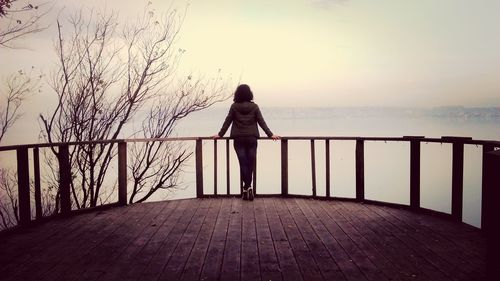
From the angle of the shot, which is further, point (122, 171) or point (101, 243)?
point (122, 171)

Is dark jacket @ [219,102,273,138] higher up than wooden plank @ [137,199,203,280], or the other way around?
dark jacket @ [219,102,273,138]

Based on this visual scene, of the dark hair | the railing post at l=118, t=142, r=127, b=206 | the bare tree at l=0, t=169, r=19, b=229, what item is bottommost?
the bare tree at l=0, t=169, r=19, b=229

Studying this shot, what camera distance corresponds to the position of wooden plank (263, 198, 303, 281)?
3.31 meters

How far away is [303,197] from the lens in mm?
6812

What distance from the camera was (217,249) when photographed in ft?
13.1

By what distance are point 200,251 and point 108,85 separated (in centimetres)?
795

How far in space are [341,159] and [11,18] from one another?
9114cm

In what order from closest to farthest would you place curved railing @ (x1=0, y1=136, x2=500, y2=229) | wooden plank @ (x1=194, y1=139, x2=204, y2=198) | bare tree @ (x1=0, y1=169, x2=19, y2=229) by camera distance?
1. curved railing @ (x1=0, y1=136, x2=500, y2=229)
2. wooden plank @ (x1=194, y1=139, x2=204, y2=198)
3. bare tree @ (x1=0, y1=169, x2=19, y2=229)

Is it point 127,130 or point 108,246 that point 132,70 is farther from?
point 108,246

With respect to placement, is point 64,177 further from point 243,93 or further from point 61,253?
point 243,93

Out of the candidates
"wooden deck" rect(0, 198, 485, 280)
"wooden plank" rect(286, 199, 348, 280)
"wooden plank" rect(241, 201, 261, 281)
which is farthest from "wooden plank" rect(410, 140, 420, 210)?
"wooden plank" rect(241, 201, 261, 281)

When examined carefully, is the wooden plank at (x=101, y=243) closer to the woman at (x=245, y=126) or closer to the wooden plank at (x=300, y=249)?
the woman at (x=245, y=126)

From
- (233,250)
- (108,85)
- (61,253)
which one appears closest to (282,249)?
(233,250)

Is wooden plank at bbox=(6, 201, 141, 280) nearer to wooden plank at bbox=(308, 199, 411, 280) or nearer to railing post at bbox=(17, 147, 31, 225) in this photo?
railing post at bbox=(17, 147, 31, 225)
